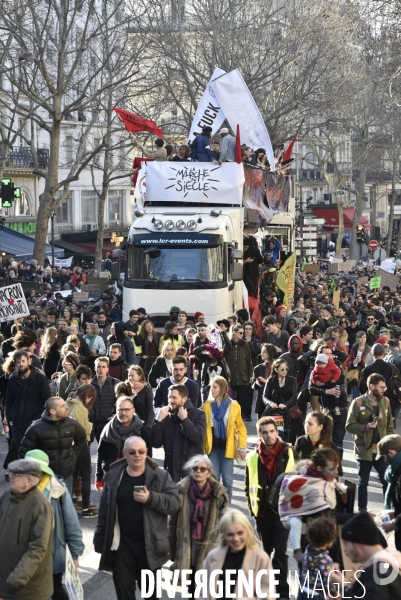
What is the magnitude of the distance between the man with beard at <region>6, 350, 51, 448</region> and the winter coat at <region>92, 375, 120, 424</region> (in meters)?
0.49

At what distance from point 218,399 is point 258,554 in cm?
446

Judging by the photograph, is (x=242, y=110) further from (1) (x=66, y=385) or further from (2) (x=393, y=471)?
(2) (x=393, y=471)

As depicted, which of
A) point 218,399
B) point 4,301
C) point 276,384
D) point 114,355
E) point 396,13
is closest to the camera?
point 218,399

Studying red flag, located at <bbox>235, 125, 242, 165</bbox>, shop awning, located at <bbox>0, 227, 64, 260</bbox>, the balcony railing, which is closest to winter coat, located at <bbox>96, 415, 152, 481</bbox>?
red flag, located at <bbox>235, 125, 242, 165</bbox>

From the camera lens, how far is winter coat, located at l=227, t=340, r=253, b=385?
14680 millimetres

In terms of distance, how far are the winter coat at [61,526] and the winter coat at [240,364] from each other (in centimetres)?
771

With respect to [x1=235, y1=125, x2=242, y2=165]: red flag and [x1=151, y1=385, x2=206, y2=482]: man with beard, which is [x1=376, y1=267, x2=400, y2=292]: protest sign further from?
[x1=151, y1=385, x2=206, y2=482]: man with beard

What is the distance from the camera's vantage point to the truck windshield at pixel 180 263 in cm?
2020

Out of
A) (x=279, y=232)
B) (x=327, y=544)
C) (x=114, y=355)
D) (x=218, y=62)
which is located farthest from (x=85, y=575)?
(x=218, y=62)

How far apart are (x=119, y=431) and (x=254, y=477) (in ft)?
5.80

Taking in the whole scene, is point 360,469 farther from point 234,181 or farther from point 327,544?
point 234,181

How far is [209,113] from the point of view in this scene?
27484 mm

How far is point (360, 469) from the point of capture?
414 inches

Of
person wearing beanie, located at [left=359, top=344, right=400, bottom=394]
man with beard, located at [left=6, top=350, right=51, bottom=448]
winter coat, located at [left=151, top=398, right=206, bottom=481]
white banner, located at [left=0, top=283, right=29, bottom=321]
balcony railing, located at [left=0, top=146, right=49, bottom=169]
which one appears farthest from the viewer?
balcony railing, located at [left=0, top=146, right=49, bottom=169]
